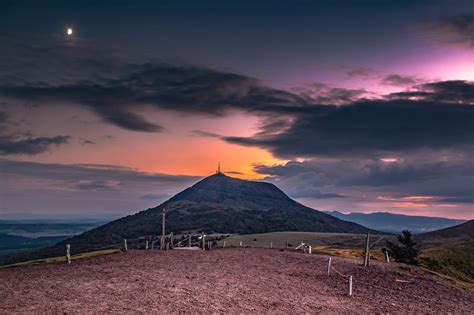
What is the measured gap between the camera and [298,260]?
57812mm

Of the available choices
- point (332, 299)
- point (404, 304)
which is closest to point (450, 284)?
point (404, 304)

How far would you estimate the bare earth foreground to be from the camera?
28172 millimetres

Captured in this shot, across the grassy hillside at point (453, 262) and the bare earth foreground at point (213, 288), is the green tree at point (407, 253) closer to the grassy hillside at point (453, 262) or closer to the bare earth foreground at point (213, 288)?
the grassy hillside at point (453, 262)

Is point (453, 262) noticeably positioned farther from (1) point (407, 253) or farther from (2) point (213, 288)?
(2) point (213, 288)

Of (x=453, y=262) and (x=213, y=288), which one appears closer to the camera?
(x=213, y=288)

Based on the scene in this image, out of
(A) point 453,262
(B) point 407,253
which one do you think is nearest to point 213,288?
(B) point 407,253

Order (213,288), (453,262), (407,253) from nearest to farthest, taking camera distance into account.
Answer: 1. (213,288)
2. (453,262)
3. (407,253)

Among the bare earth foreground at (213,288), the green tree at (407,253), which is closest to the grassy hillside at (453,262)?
the green tree at (407,253)

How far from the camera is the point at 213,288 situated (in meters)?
35.0

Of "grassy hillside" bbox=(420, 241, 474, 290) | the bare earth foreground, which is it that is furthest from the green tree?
the bare earth foreground

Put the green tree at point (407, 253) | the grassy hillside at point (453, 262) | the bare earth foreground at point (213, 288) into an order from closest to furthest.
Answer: the bare earth foreground at point (213, 288) → the grassy hillside at point (453, 262) → the green tree at point (407, 253)

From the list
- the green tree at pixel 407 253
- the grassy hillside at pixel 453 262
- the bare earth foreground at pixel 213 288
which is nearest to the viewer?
the bare earth foreground at pixel 213 288

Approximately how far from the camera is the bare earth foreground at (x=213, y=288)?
28172 mm

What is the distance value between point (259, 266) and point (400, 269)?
64.4ft
